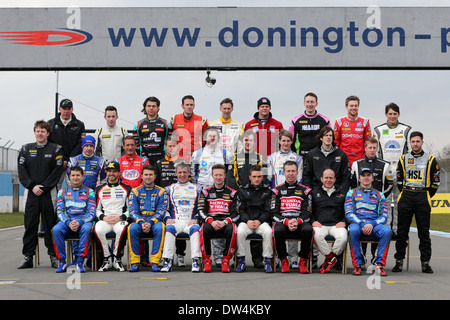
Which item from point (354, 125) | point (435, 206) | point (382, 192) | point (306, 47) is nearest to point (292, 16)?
point (306, 47)

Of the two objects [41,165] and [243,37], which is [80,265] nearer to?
[41,165]

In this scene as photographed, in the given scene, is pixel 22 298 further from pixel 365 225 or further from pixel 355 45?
pixel 355 45

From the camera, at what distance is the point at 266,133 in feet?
34.0

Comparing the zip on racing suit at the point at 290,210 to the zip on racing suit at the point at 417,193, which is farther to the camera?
the zip on racing suit at the point at 417,193

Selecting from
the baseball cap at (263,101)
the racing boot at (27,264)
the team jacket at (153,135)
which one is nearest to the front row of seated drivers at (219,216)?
the racing boot at (27,264)

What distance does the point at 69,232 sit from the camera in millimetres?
8898

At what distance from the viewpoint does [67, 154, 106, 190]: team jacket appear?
9.59 meters

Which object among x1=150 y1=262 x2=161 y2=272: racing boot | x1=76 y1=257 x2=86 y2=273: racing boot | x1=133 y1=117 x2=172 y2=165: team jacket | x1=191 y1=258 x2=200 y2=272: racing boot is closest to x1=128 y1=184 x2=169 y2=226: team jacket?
x1=150 y1=262 x2=161 y2=272: racing boot

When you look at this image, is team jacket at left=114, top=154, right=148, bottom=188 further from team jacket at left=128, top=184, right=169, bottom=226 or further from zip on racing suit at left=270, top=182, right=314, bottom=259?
zip on racing suit at left=270, top=182, right=314, bottom=259

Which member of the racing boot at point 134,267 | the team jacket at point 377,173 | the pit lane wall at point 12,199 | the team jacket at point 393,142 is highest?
the team jacket at point 393,142

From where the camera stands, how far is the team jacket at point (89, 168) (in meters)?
9.59

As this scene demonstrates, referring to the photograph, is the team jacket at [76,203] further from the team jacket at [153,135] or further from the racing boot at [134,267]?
the team jacket at [153,135]

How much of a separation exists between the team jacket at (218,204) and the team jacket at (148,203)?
0.58m
